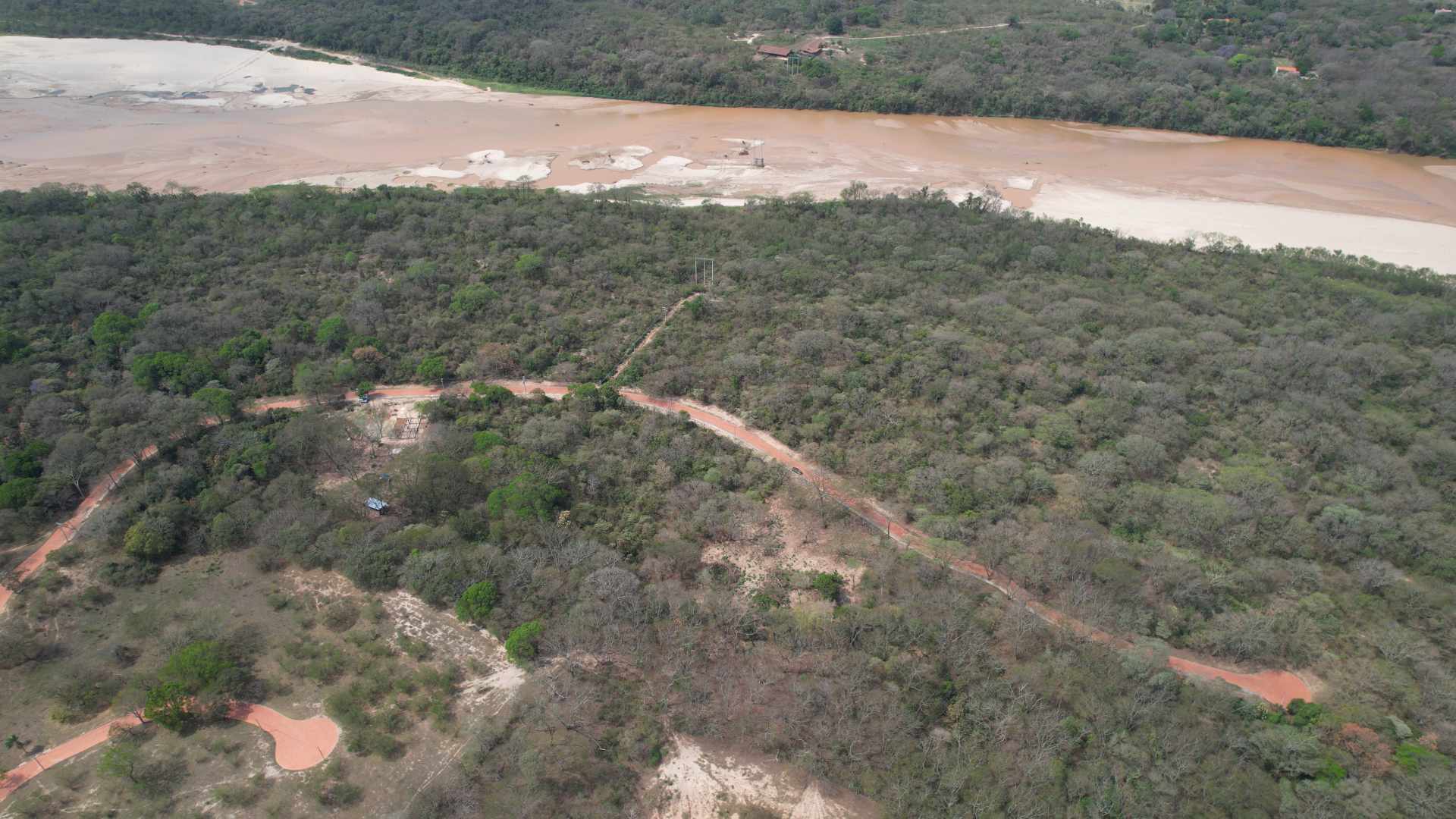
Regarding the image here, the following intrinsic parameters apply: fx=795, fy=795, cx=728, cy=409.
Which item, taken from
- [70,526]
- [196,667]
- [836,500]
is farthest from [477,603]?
[70,526]

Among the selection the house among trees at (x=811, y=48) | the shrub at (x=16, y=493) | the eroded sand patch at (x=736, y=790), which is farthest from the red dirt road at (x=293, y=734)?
the house among trees at (x=811, y=48)

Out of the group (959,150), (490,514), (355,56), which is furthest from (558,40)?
(490,514)

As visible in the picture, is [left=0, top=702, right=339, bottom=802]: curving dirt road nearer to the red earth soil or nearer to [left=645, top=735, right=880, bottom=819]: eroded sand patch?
the red earth soil

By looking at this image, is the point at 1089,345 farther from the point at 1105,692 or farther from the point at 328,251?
the point at 328,251

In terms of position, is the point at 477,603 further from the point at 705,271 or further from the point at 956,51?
the point at 956,51

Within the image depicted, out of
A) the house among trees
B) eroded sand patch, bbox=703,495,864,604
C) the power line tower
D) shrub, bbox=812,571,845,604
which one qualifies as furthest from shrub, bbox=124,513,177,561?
the house among trees
